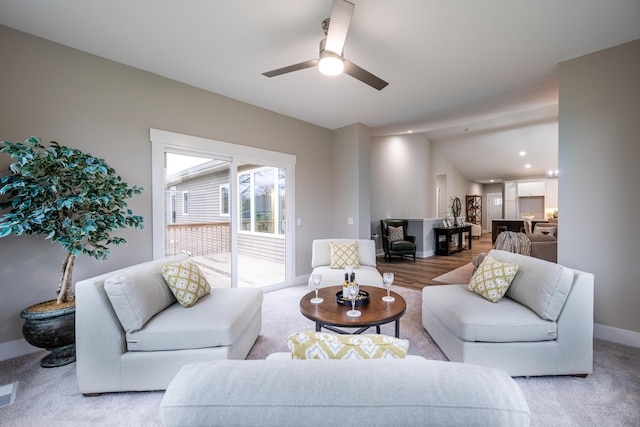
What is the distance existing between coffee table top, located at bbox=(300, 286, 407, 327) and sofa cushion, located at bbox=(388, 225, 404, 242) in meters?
4.13

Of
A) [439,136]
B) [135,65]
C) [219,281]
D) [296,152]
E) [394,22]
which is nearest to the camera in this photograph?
[394,22]

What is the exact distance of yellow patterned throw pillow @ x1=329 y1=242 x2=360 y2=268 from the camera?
3.57 m

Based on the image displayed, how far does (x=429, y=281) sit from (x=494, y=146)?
6.64m

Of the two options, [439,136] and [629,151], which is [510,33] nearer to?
[629,151]

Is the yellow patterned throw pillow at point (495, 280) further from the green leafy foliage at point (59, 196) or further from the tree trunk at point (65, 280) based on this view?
the tree trunk at point (65, 280)

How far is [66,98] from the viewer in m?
2.54

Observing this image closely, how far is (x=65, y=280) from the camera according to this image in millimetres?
2221

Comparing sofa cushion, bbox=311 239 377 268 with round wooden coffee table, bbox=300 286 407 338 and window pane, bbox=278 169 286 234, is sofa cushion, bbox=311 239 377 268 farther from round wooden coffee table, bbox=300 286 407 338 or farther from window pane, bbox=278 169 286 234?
round wooden coffee table, bbox=300 286 407 338

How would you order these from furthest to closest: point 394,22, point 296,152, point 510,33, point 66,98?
point 296,152 → point 66,98 → point 510,33 → point 394,22

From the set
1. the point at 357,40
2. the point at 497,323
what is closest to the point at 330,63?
the point at 357,40

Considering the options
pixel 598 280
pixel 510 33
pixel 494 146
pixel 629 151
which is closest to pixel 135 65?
pixel 510 33

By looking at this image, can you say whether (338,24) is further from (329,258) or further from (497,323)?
(329,258)

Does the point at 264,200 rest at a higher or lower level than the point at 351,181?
lower

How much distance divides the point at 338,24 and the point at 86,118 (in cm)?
263
